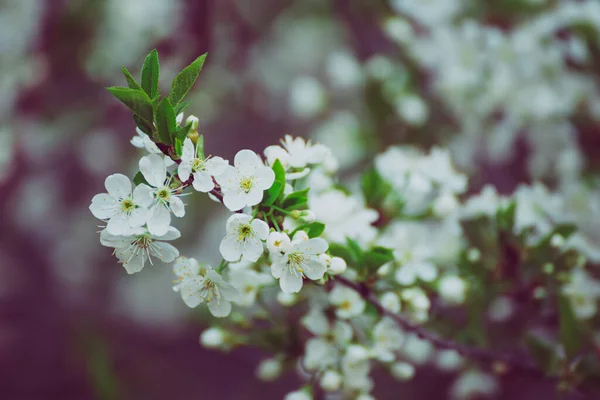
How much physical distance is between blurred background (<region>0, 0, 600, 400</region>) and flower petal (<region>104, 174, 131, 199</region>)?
0.93 metres

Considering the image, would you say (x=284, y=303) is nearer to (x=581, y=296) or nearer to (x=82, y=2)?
(x=581, y=296)

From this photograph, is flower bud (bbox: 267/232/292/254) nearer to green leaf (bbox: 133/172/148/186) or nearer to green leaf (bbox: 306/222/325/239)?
green leaf (bbox: 306/222/325/239)

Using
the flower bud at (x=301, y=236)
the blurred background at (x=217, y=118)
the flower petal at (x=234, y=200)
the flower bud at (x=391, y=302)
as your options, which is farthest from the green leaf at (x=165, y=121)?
the blurred background at (x=217, y=118)

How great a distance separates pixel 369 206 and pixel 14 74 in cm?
157

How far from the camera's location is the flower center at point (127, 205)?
0.73 metres

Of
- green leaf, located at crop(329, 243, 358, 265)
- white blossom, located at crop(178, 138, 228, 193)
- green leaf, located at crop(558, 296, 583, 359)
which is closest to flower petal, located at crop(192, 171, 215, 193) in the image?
white blossom, located at crop(178, 138, 228, 193)

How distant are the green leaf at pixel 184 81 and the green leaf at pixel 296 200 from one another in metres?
0.21

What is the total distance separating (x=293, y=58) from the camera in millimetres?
2576

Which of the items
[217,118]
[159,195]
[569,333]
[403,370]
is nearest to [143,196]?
[159,195]

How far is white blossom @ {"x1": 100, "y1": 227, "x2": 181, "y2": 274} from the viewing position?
731 millimetres

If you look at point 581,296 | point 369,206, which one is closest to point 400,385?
point 581,296

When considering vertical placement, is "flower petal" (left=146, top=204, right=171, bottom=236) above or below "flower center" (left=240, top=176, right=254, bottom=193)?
below

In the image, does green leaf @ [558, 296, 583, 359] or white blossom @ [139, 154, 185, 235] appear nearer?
white blossom @ [139, 154, 185, 235]

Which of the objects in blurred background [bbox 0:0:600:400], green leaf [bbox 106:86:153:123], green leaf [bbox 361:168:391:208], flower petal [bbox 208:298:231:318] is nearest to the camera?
green leaf [bbox 106:86:153:123]
